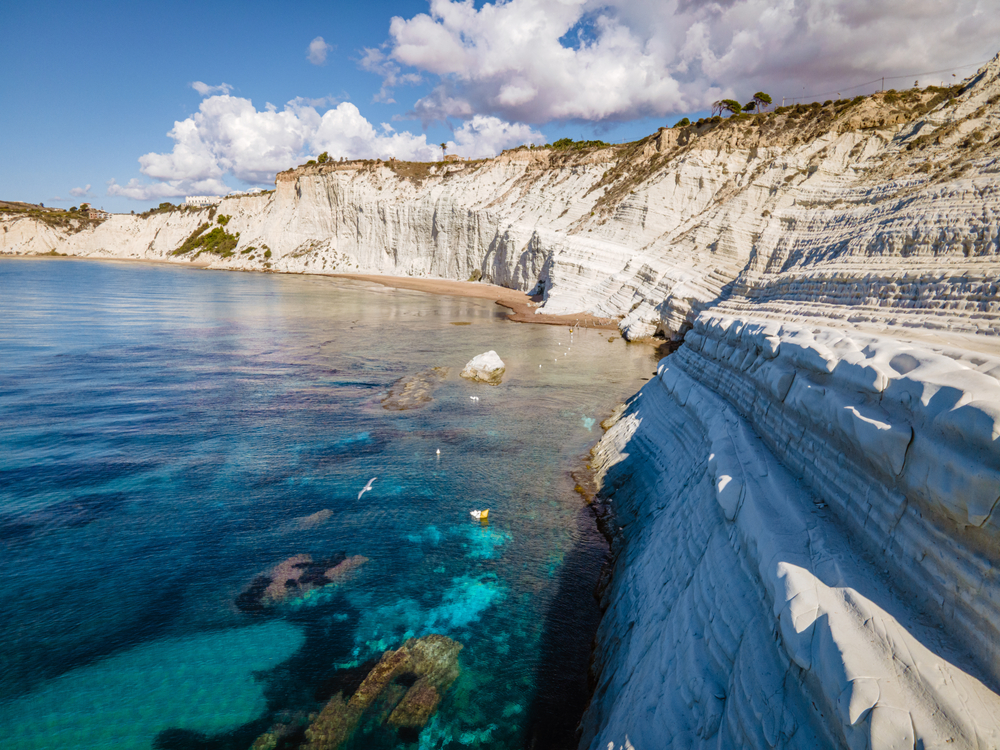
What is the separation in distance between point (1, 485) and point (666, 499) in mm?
15012

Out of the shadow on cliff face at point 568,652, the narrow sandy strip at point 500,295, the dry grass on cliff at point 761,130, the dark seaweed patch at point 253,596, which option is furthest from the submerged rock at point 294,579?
the dry grass on cliff at point 761,130

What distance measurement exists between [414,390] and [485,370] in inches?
133

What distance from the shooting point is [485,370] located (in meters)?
21.8

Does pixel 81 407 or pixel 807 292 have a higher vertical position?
pixel 807 292

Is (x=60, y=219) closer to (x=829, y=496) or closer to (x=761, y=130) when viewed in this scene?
(x=761, y=130)

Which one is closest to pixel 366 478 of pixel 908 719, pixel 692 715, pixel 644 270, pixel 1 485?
pixel 1 485

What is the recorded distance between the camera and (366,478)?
12.8 m

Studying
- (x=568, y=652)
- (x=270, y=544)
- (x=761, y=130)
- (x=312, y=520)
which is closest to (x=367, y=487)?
(x=312, y=520)

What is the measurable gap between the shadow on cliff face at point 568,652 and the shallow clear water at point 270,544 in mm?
34

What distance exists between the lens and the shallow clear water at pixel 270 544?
266 inches

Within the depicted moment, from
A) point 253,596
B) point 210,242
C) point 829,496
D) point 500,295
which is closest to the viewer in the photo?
point 829,496

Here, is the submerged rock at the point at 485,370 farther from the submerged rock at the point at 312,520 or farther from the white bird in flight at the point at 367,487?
the submerged rock at the point at 312,520

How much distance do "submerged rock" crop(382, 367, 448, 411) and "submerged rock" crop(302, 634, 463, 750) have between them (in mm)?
11009

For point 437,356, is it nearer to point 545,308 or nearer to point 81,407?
point 81,407
